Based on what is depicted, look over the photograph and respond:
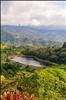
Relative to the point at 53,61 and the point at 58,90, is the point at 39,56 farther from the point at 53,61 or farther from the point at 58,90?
the point at 58,90

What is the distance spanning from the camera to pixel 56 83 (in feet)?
39.1

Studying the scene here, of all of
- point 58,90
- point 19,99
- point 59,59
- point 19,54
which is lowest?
point 19,54

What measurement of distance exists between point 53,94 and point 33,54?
343 ft

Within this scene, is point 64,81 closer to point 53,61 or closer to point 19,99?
point 19,99

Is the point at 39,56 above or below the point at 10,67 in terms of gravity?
below

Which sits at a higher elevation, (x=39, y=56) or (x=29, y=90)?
(x=29, y=90)

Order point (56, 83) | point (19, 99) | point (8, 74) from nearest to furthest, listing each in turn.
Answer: point (19, 99), point (56, 83), point (8, 74)

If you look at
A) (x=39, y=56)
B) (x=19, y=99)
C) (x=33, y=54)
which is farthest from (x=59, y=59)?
(x=19, y=99)

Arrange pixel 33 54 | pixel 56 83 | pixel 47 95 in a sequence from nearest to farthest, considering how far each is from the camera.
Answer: pixel 47 95
pixel 56 83
pixel 33 54

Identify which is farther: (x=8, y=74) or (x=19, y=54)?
(x=19, y=54)

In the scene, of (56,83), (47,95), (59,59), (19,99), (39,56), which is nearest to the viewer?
(19,99)

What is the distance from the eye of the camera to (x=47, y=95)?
11.1 meters

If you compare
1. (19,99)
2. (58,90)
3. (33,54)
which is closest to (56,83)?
(58,90)

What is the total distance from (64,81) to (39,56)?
95653 millimetres
